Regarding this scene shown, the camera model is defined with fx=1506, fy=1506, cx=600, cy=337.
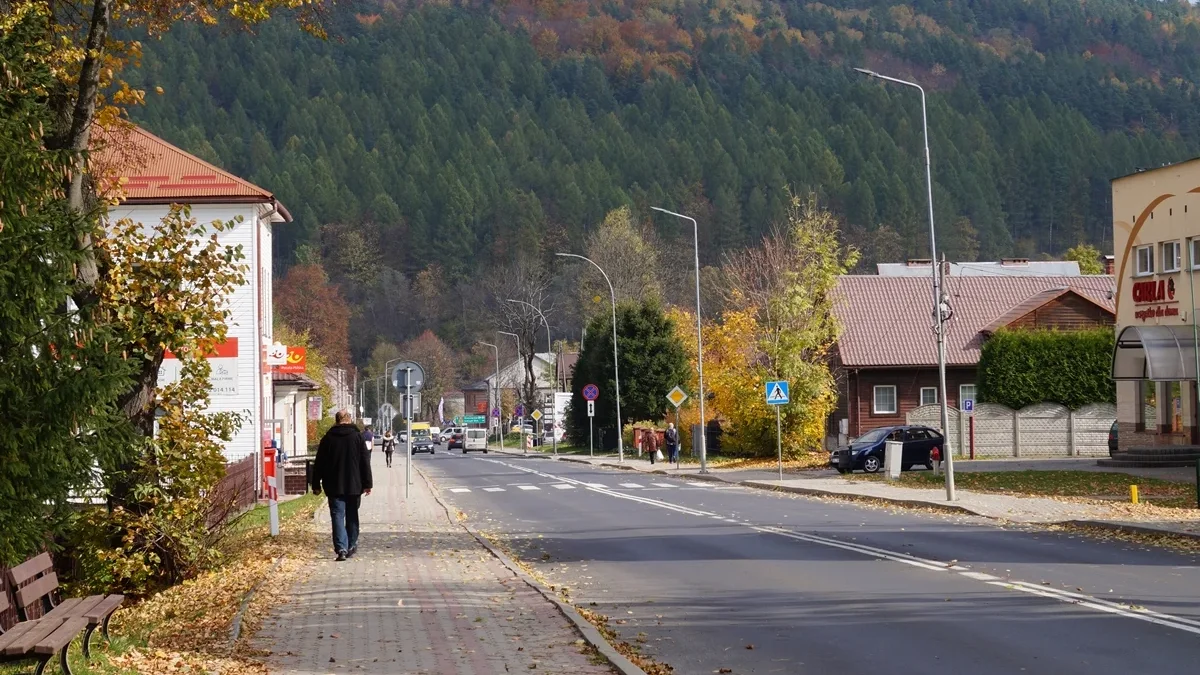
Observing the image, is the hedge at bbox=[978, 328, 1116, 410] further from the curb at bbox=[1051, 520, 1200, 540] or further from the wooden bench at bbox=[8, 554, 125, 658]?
the wooden bench at bbox=[8, 554, 125, 658]

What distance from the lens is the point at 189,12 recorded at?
17.0 meters

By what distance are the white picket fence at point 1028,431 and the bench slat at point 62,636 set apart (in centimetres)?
4529

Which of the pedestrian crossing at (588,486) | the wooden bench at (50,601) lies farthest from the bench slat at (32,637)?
the pedestrian crossing at (588,486)

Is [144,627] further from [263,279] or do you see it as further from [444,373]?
[444,373]

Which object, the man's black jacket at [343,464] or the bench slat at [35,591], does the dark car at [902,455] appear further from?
the bench slat at [35,591]

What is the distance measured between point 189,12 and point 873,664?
36.5 ft

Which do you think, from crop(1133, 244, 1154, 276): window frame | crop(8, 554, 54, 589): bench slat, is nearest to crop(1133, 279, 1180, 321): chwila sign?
crop(1133, 244, 1154, 276): window frame

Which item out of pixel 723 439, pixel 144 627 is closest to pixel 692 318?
pixel 723 439

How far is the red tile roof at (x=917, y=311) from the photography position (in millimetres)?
61094

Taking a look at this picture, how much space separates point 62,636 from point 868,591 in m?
7.84

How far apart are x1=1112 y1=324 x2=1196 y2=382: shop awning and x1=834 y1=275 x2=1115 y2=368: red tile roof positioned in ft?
67.0

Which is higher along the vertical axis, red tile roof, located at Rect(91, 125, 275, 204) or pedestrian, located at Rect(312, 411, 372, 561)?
red tile roof, located at Rect(91, 125, 275, 204)

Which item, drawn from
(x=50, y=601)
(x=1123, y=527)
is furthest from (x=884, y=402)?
(x=50, y=601)

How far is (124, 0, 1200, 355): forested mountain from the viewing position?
14550 centimetres
